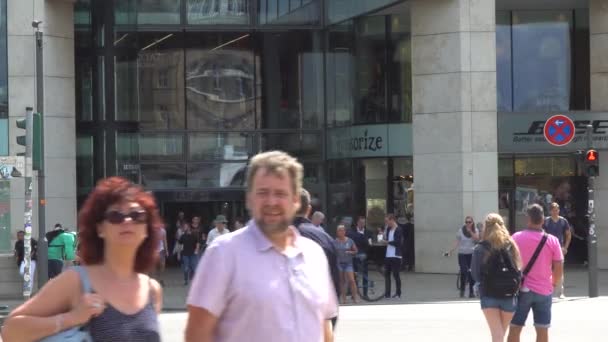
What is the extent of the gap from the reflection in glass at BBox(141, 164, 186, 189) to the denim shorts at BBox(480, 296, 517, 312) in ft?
85.9

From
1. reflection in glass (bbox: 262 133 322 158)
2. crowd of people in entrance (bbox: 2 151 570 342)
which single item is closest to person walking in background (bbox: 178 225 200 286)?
reflection in glass (bbox: 262 133 322 158)

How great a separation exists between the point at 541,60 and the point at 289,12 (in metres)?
7.70

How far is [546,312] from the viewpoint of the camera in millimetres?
11602

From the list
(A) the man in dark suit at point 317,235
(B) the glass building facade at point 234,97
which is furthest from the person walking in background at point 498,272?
(B) the glass building facade at point 234,97

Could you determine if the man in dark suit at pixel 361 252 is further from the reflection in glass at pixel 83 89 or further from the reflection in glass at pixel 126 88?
the reflection in glass at pixel 83 89

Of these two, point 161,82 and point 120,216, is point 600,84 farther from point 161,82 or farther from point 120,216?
point 120,216

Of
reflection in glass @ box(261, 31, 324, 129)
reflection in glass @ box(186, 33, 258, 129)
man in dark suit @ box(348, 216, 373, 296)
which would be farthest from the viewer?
reflection in glass @ box(186, 33, 258, 129)

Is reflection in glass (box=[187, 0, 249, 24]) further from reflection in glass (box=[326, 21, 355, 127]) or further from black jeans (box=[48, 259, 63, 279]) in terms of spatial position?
black jeans (box=[48, 259, 63, 279])

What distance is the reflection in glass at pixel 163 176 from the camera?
37.0 metres

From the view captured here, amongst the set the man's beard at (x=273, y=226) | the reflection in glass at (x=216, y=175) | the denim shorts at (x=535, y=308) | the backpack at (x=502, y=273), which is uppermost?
the man's beard at (x=273, y=226)

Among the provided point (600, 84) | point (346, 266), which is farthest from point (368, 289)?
point (600, 84)

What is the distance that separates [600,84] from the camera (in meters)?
32.9

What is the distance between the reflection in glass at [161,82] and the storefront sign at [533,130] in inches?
414

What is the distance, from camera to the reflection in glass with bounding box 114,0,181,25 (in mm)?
35750
